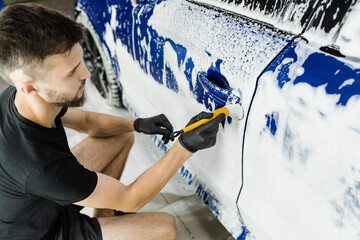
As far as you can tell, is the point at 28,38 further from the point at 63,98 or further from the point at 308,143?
the point at 308,143

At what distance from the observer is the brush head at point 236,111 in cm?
100

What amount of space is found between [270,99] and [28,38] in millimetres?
734

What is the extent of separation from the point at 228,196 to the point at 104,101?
5.22ft

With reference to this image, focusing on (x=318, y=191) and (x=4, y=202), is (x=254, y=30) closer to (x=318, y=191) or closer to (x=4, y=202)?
(x=318, y=191)

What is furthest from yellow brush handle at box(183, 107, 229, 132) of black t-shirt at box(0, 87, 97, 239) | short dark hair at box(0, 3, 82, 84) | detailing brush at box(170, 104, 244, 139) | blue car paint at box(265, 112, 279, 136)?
short dark hair at box(0, 3, 82, 84)

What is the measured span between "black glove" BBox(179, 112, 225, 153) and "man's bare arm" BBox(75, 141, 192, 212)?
0.04 meters

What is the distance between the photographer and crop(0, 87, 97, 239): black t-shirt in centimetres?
96

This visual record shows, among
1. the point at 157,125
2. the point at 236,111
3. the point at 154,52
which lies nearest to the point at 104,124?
the point at 157,125

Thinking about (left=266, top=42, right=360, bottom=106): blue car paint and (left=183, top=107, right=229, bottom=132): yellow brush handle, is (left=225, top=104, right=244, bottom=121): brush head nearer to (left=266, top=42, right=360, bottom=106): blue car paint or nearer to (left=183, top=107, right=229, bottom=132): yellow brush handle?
(left=183, top=107, right=229, bottom=132): yellow brush handle

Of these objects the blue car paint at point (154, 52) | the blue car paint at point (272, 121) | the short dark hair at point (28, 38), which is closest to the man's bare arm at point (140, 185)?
the blue car paint at point (154, 52)

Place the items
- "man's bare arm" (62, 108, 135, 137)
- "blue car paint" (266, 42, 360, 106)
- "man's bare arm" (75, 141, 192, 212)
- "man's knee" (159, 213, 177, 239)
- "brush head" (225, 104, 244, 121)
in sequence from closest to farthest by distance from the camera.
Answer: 1. "blue car paint" (266, 42, 360, 106)
2. "brush head" (225, 104, 244, 121)
3. "man's bare arm" (75, 141, 192, 212)
4. "man's knee" (159, 213, 177, 239)
5. "man's bare arm" (62, 108, 135, 137)

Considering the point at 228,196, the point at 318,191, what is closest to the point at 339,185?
the point at 318,191

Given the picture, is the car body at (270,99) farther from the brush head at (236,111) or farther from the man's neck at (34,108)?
the man's neck at (34,108)

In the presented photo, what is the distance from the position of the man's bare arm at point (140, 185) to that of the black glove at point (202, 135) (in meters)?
0.04
